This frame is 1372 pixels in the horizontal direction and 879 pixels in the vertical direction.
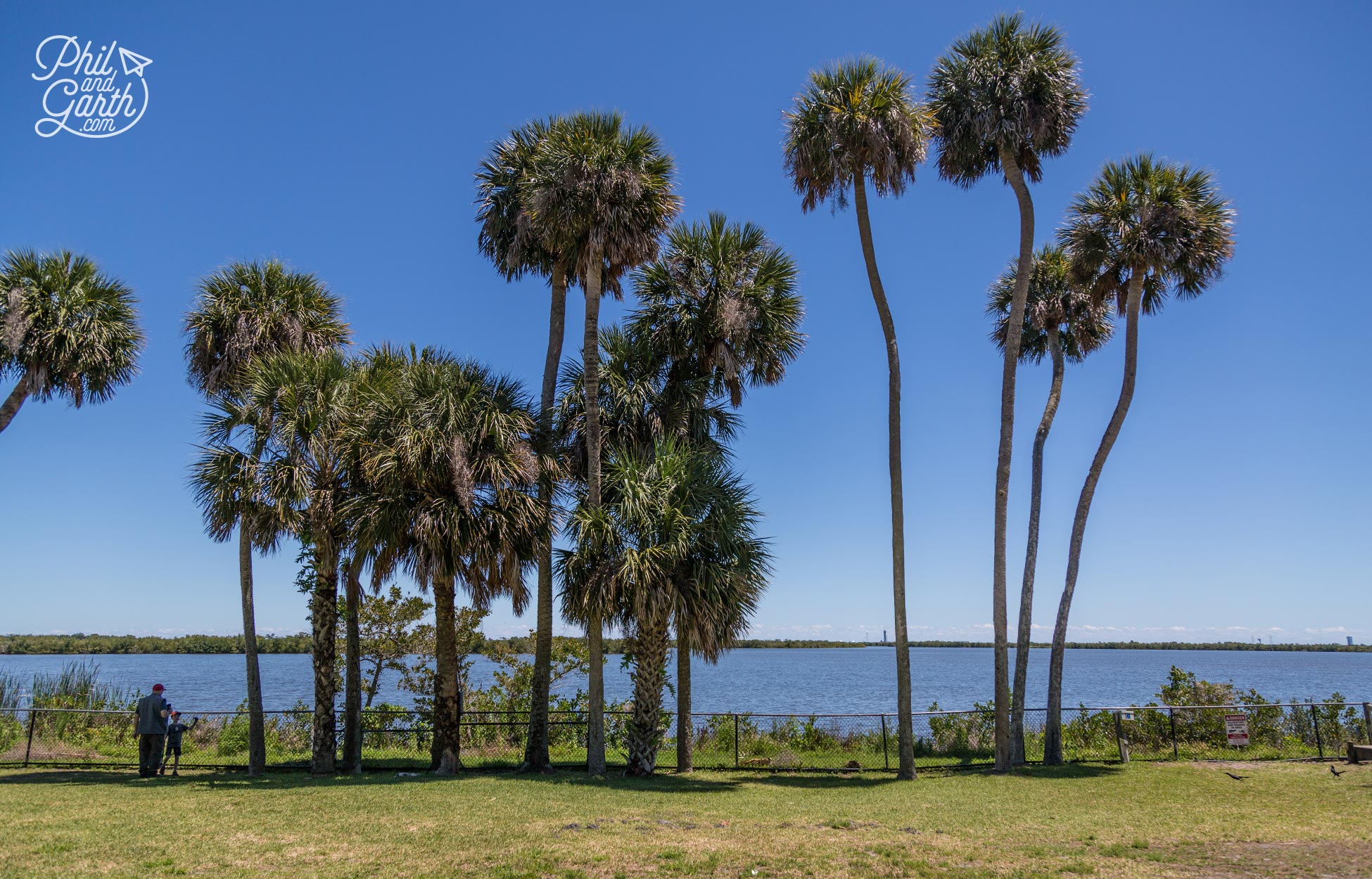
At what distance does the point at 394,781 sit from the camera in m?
15.9

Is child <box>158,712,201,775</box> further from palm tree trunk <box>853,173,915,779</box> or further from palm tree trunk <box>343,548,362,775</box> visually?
palm tree trunk <box>853,173,915,779</box>

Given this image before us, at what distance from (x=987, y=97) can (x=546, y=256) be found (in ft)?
34.5

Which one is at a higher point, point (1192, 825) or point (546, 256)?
point (546, 256)

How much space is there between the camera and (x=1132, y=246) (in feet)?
62.2

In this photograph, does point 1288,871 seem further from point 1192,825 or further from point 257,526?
point 257,526

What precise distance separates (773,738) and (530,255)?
1296 centimetres

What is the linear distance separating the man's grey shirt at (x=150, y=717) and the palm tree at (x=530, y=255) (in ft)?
23.8

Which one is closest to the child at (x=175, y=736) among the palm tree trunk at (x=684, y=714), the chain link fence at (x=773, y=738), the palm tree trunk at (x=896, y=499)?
the chain link fence at (x=773, y=738)

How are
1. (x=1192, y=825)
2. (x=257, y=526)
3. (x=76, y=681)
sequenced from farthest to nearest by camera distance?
1. (x=76, y=681)
2. (x=257, y=526)
3. (x=1192, y=825)

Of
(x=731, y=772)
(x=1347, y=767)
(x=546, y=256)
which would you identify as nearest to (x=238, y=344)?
(x=546, y=256)

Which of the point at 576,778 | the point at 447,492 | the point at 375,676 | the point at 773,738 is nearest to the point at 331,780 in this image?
the point at 576,778

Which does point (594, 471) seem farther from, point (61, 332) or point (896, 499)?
point (61, 332)

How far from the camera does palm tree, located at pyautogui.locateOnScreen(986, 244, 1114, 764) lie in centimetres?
1909

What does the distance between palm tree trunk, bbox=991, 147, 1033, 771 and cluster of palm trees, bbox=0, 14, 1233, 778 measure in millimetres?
50
